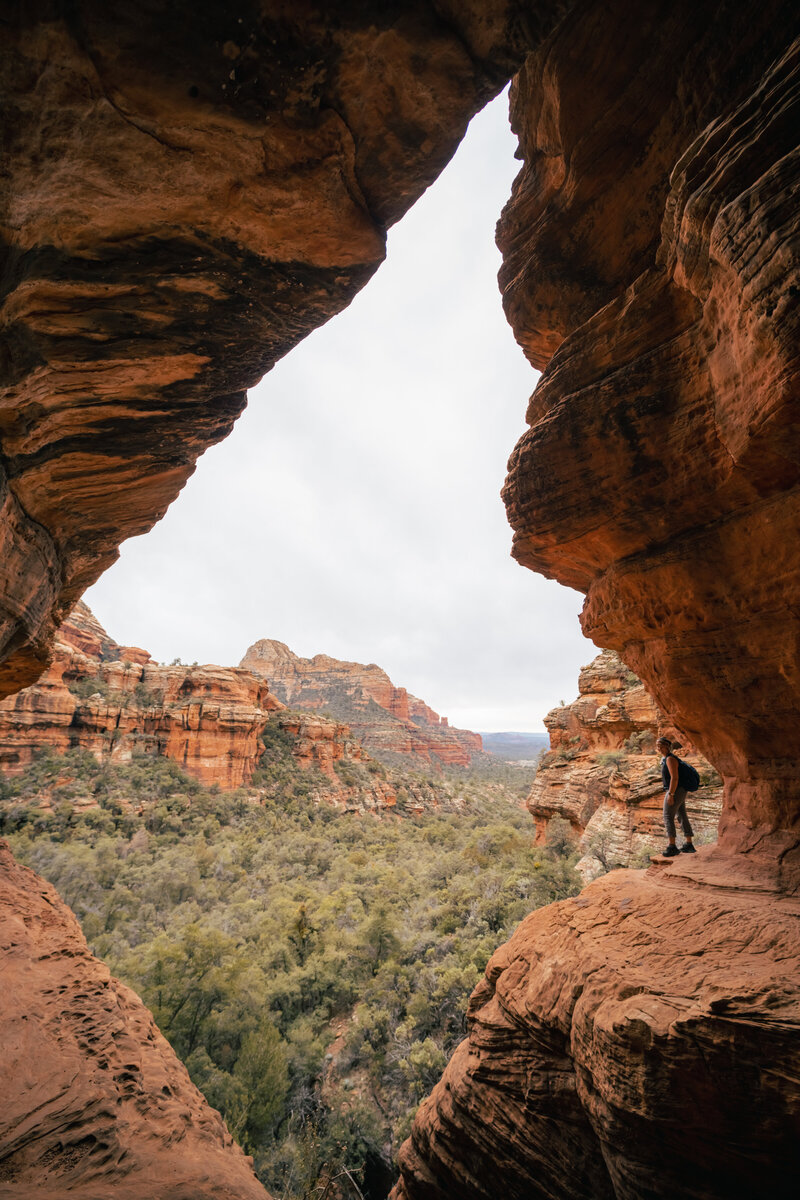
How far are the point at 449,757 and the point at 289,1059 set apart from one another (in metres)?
83.4

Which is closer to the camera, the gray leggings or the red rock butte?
the red rock butte

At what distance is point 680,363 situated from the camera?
4105mm

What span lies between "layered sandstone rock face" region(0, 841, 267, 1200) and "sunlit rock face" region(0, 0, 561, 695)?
17.0 feet

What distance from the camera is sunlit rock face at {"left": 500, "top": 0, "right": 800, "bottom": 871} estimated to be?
9.82 ft

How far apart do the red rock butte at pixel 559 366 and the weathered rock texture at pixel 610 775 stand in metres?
6.81

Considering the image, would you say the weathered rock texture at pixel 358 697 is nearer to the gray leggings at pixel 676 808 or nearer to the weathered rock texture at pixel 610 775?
the weathered rock texture at pixel 610 775

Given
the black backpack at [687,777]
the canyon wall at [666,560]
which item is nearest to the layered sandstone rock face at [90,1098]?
the canyon wall at [666,560]

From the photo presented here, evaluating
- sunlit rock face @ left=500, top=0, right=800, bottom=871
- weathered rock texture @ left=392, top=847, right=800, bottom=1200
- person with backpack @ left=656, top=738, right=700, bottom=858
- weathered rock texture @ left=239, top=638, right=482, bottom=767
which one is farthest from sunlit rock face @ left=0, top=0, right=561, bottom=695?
weathered rock texture @ left=239, top=638, right=482, bottom=767

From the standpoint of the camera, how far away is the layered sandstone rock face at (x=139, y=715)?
25.3m

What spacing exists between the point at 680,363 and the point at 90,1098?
8.23m

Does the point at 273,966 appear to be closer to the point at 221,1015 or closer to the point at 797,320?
the point at 221,1015

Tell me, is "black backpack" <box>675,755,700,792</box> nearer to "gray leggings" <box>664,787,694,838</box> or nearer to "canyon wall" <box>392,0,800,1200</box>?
"gray leggings" <box>664,787,694,838</box>

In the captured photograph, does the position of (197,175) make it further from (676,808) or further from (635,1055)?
(676,808)

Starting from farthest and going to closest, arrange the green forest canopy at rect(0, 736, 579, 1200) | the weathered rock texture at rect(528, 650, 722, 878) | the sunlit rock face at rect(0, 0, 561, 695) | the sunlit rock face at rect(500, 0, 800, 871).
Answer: the weathered rock texture at rect(528, 650, 722, 878) < the green forest canopy at rect(0, 736, 579, 1200) < the sunlit rock face at rect(500, 0, 800, 871) < the sunlit rock face at rect(0, 0, 561, 695)
